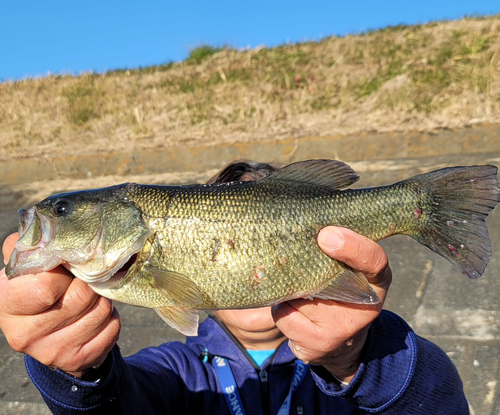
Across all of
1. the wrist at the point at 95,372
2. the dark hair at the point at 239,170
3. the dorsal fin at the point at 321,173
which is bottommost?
the wrist at the point at 95,372

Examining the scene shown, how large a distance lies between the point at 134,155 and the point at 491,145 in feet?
16.3

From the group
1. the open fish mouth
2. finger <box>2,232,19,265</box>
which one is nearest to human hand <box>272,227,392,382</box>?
the open fish mouth

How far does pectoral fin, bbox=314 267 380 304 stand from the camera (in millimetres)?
1819

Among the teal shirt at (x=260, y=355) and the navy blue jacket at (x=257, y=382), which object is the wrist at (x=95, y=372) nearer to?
the navy blue jacket at (x=257, y=382)

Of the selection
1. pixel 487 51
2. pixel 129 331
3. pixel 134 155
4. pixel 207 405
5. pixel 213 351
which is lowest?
pixel 129 331

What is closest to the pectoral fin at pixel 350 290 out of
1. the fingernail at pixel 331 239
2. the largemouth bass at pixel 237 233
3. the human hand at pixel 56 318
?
the largemouth bass at pixel 237 233

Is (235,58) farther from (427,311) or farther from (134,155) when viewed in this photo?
(427,311)

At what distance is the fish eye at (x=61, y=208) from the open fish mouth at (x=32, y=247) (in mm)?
54

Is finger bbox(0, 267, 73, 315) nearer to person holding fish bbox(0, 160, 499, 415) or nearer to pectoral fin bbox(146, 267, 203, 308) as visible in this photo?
person holding fish bbox(0, 160, 499, 415)

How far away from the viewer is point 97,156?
24.7 feet

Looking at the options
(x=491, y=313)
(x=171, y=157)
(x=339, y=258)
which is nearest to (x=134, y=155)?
(x=171, y=157)

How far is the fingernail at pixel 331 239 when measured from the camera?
69.3 inches

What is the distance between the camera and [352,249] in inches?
69.4

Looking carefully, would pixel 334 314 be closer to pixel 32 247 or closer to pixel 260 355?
pixel 260 355
